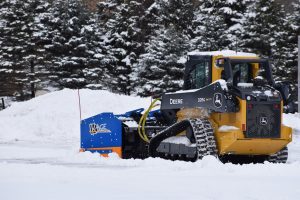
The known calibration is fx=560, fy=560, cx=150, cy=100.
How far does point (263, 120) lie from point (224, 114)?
0.84 meters

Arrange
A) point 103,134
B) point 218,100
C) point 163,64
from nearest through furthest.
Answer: point 218,100 → point 103,134 → point 163,64

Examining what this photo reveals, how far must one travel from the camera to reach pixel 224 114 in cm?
1186

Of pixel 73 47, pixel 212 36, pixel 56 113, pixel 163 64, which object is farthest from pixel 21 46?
pixel 56 113

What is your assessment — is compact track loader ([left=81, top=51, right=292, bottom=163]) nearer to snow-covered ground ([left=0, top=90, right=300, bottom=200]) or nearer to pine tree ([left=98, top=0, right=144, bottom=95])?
snow-covered ground ([left=0, top=90, right=300, bottom=200])

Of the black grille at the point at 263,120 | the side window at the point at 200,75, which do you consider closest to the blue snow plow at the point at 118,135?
the side window at the point at 200,75

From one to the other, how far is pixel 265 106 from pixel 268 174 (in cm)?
224

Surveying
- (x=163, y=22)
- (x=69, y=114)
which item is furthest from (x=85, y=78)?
(x=69, y=114)

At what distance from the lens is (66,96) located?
99.7 ft

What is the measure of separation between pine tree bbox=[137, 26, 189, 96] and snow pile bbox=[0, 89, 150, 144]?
13.0 meters

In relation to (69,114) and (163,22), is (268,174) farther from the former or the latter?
(163,22)

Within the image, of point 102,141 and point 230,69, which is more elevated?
point 230,69

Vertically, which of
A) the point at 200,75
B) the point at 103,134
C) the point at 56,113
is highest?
the point at 200,75

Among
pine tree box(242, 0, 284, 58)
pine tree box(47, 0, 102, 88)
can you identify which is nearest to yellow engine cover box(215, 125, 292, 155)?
pine tree box(47, 0, 102, 88)

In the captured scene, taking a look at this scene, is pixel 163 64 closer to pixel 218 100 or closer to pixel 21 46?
pixel 21 46
